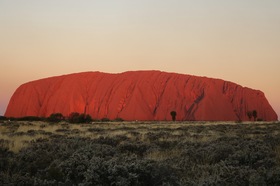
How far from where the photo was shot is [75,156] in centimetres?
913

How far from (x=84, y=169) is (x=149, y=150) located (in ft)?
15.0

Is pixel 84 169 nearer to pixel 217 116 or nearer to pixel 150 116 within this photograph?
pixel 150 116

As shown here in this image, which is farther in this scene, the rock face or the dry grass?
the rock face

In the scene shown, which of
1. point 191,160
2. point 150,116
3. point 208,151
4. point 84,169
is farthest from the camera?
point 150,116

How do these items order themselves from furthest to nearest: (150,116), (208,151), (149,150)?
(150,116), (149,150), (208,151)

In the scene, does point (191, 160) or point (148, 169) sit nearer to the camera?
Answer: point (148, 169)

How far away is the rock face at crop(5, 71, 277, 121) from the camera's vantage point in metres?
95.9

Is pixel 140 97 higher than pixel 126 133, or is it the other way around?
pixel 140 97

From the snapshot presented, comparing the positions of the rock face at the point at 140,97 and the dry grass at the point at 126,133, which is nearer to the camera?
the dry grass at the point at 126,133

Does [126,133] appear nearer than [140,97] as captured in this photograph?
Yes

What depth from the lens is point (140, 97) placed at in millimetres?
96750

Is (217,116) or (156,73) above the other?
(156,73)

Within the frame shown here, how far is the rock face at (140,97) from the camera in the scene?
315 ft

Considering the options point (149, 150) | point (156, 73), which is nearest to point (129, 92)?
point (156, 73)
